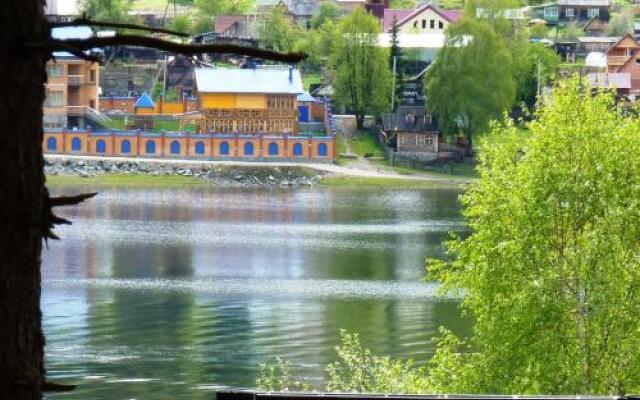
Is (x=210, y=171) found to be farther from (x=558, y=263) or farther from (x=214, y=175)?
(x=558, y=263)

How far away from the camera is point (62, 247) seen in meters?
49.7

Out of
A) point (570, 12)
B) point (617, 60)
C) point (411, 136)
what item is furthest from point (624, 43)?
point (570, 12)

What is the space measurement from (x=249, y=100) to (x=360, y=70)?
19.3 ft

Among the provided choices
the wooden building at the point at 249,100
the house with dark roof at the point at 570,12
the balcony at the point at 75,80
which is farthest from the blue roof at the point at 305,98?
the house with dark roof at the point at 570,12

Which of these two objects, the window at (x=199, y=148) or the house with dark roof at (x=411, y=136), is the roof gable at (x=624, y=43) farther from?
the window at (x=199, y=148)

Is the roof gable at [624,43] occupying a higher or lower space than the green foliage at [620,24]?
lower

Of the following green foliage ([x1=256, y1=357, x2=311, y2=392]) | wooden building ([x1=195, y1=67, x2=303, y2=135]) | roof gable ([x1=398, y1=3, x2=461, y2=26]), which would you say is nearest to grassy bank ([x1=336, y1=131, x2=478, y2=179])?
wooden building ([x1=195, y1=67, x2=303, y2=135])

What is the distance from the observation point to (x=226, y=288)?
4138cm

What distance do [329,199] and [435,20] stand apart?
3510cm

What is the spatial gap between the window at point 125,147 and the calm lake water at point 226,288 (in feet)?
39.4

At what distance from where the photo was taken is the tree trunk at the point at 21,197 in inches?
120

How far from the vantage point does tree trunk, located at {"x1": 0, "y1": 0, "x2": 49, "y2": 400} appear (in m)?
3.06

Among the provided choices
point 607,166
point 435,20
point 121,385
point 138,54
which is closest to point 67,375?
point 121,385

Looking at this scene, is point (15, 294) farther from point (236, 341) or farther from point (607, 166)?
point (236, 341)
